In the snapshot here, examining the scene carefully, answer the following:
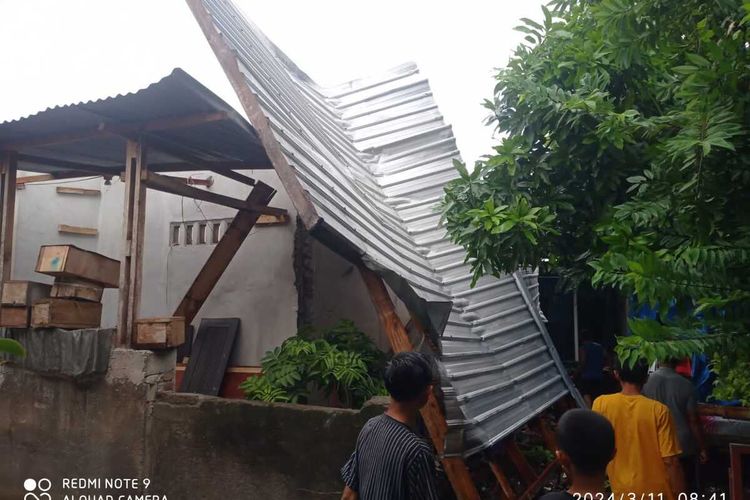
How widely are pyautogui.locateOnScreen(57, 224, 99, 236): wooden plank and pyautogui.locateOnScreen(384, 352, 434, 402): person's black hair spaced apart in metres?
7.57

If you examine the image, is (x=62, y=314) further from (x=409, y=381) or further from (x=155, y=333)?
(x=409, y=381)

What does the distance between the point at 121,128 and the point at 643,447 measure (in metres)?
5.04

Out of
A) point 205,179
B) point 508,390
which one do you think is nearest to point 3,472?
point 205,179

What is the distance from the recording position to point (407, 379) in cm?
261

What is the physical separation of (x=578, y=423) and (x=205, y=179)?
6.93 m

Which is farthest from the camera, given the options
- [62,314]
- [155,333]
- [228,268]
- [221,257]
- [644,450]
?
[228,268]

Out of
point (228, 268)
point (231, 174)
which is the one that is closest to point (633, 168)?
point (231, 174)

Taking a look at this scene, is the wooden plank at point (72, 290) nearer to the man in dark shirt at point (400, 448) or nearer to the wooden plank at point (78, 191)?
the wooden plank at point (78, 191)

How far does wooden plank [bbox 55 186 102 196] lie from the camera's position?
8.89 meters

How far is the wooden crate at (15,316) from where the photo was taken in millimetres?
5668

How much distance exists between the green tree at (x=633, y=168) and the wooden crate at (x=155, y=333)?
2817mm

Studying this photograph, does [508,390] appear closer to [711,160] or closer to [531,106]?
[531,106]

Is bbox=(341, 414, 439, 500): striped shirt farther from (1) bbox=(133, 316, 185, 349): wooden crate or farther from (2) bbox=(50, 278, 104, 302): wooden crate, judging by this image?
(2) bbox=(50, 278, 104, 302): wooden crate

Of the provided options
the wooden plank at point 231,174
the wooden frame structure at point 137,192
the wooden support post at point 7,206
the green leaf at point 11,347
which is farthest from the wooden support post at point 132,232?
the green leaf at point 11,347
